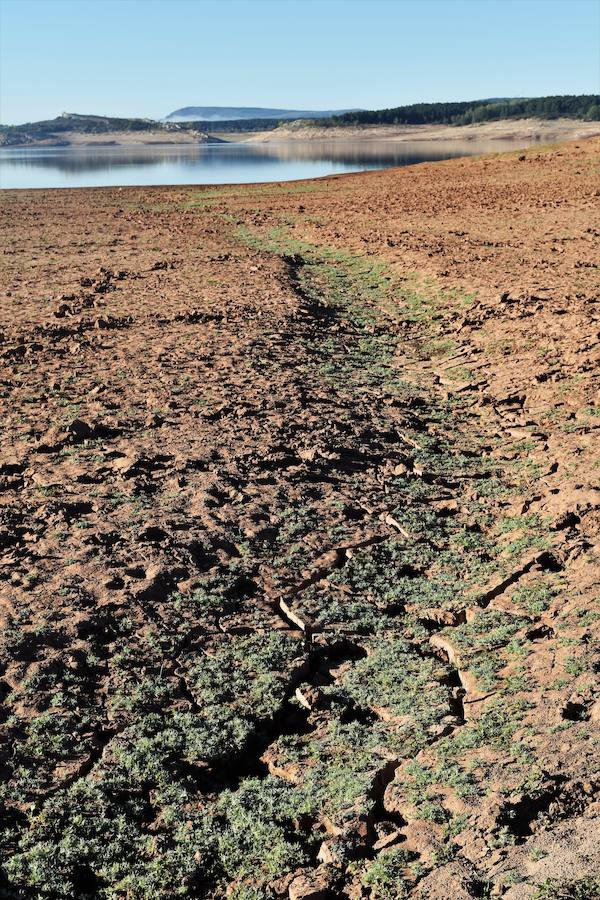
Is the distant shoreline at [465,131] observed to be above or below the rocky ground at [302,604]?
above

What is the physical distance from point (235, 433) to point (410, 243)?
9.29 m

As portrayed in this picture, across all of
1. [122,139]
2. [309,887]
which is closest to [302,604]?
[309,887]

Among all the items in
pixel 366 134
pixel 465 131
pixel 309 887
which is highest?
pixel 366 134

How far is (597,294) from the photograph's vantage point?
10.2 m

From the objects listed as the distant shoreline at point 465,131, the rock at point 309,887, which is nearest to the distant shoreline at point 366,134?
the distant shoreline at point 465,131

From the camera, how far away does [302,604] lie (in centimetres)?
452

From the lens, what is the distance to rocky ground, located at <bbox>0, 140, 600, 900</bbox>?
301 centimetres

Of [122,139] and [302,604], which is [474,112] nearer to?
[122,139]

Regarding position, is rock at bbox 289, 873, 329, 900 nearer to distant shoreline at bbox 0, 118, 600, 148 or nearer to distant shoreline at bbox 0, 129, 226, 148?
distant shoreline at bbox 0, 118, 600, 148

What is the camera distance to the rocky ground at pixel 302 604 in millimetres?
3010

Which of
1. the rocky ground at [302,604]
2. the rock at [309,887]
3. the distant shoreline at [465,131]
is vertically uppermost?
the distant shoreline at [465,131]

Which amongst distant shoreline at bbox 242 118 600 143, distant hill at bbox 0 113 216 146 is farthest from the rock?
distant hill at bbox 0 113 216 146

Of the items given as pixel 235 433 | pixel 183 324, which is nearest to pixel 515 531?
pixel 235 433

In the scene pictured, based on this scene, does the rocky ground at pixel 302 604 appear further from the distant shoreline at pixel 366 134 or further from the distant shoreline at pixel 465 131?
the distant shoreline at pixel 465 131
